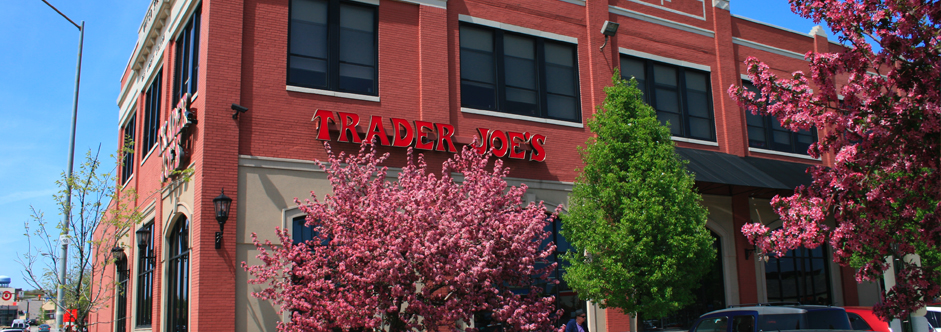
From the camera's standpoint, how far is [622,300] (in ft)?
49.0

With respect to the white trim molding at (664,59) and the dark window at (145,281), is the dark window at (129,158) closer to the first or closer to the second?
the dark window at (145,281)

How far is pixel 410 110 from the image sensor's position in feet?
54.6

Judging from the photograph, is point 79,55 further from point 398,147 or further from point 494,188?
point 494,188

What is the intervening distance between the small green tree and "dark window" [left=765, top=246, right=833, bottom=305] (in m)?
7.46

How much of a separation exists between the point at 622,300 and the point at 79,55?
52.1 feet

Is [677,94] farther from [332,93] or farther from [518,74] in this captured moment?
[332,93]

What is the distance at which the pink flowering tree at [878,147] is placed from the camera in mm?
A: 7016

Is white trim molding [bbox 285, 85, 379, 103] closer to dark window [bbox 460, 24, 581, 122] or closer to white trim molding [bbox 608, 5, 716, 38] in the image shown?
dark window [bbox 460, 24, 581, 122]

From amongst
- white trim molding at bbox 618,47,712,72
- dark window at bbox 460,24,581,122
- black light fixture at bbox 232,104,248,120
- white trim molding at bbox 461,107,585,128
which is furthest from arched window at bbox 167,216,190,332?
white trim molding at bbox 618,47,712,72

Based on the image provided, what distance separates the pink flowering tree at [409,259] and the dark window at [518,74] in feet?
20.5

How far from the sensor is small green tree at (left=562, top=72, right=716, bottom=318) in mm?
14602

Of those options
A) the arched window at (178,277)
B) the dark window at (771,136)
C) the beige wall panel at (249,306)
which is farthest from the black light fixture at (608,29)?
the arched window at (178,277)

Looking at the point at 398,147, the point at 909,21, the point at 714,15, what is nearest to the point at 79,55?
the point at 398,147

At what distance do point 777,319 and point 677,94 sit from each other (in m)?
11.4
